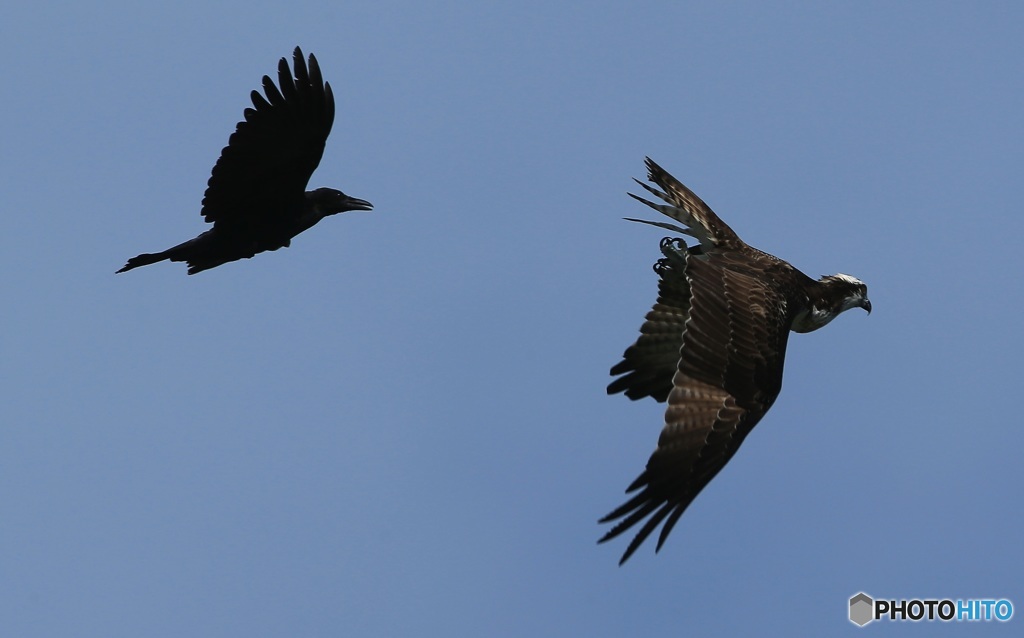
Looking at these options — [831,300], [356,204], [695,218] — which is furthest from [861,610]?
[356,204]

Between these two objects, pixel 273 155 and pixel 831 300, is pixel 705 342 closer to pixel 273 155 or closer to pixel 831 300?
pixel 831 300

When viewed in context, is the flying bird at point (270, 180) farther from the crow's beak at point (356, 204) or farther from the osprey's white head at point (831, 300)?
the osprey's white head at point (831, 300)

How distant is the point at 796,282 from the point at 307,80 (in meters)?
4.57

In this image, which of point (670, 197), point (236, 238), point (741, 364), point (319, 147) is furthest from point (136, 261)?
point (741, 364)

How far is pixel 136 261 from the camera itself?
14.9 metres

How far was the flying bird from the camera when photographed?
14.2 m

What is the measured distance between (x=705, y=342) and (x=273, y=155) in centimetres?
448

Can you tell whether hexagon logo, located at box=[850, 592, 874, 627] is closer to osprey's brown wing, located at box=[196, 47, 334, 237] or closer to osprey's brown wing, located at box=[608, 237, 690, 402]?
osprey's brown wing, located at box=[608, 237, 690, 402]

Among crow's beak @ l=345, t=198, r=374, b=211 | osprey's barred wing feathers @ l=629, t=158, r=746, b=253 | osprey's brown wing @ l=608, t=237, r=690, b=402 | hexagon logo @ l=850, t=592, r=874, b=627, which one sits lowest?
hexagon logo @ l=850, t=592, r=874, b=627

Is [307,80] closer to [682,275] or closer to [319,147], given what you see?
[319,147]

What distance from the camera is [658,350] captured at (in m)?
14.2

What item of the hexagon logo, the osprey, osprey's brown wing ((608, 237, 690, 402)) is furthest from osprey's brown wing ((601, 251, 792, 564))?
the hexagon logo

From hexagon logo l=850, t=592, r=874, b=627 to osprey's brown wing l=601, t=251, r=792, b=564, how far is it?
11.5ft

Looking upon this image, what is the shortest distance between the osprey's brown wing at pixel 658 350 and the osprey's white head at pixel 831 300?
1.02m
